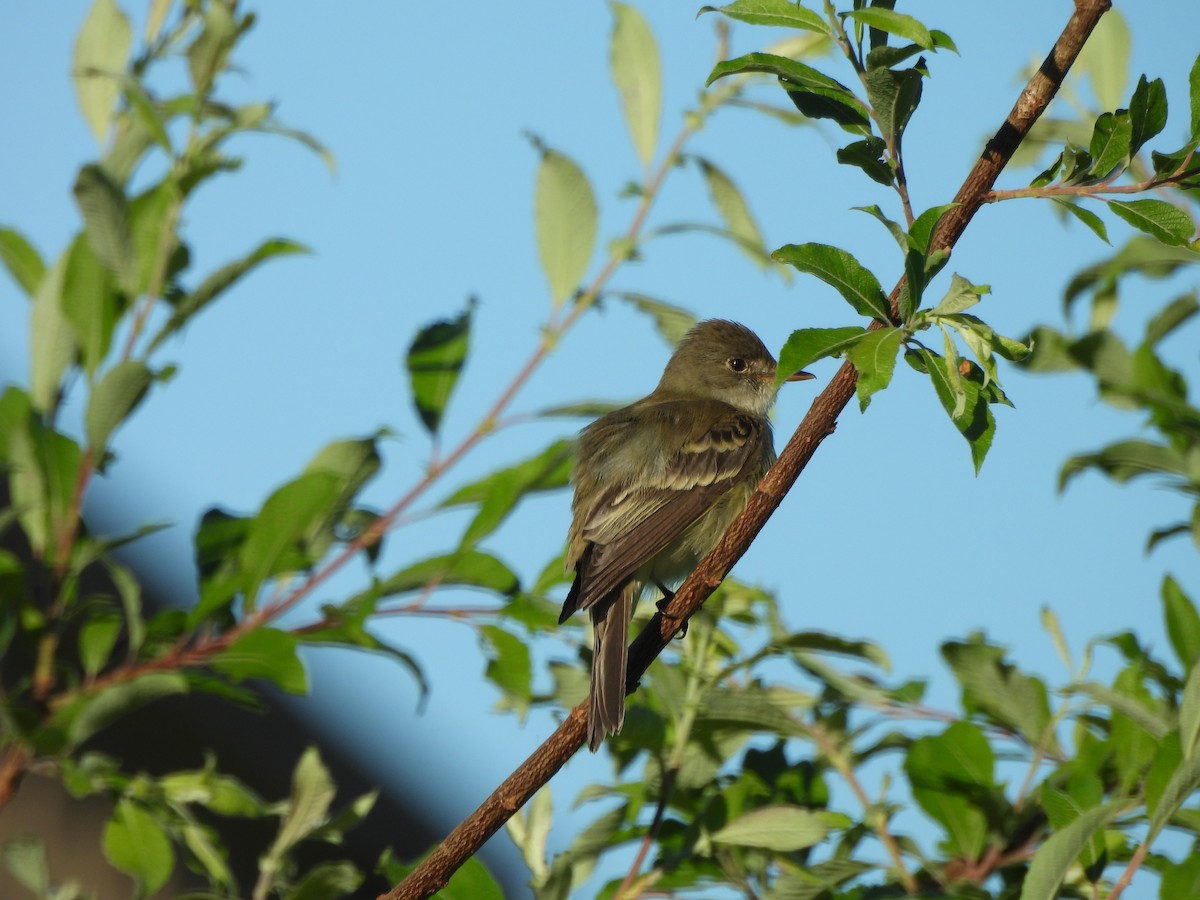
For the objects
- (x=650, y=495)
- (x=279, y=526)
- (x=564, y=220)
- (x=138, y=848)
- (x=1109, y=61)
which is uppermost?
(x=1109, y=61)

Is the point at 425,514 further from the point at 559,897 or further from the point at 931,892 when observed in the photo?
the point at 931,892

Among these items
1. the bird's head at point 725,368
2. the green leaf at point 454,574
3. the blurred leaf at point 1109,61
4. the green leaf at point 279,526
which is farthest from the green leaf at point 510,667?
the bird's head at point 725,368

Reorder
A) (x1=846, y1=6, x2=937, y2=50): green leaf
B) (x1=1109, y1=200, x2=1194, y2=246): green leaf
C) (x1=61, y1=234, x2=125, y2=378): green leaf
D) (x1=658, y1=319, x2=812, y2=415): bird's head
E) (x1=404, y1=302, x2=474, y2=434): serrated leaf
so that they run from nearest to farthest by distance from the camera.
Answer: (x1=846, y1=6, x2=937, y2=50): green leaf
(x1=1109, y1=200, x2=1194, y2=246): green leaf
(x1=61, y1=234, x2=125, y2=378): green leaf
(x1=404, y1=302, x2=474, y2=434): serrated leaf
(x1=658, y1=319, x2=812, y2=415): bird's head

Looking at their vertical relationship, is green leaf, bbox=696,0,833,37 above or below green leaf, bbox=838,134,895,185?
above

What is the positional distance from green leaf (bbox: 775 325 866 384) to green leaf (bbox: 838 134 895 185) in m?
0.38

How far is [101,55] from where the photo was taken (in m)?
3.70

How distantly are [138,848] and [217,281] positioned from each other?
1386 millimetres

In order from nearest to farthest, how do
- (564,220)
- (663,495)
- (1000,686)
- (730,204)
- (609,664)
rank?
(1000,686), (609,664), (564,220), (730,204), (663,495)

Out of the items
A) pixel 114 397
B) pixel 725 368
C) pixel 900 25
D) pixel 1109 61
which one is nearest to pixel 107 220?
pixel 114 397

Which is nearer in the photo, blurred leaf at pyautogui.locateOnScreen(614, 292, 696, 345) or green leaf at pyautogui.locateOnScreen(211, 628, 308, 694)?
green leaf at pyautogui.locateOnScreen(211, 628, 308, 694)

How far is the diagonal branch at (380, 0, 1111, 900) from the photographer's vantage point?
2.38 m

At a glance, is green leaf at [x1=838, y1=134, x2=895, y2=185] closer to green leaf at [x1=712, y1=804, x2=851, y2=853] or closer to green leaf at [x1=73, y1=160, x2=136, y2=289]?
green leaf at [x1=712, y1=804, x2=851, y2=853]

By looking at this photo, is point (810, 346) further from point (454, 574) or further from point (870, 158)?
point (454, 574)

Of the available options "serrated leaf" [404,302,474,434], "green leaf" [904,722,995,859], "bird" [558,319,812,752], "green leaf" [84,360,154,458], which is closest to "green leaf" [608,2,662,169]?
"serrated leaf" [404,302,474,434]
